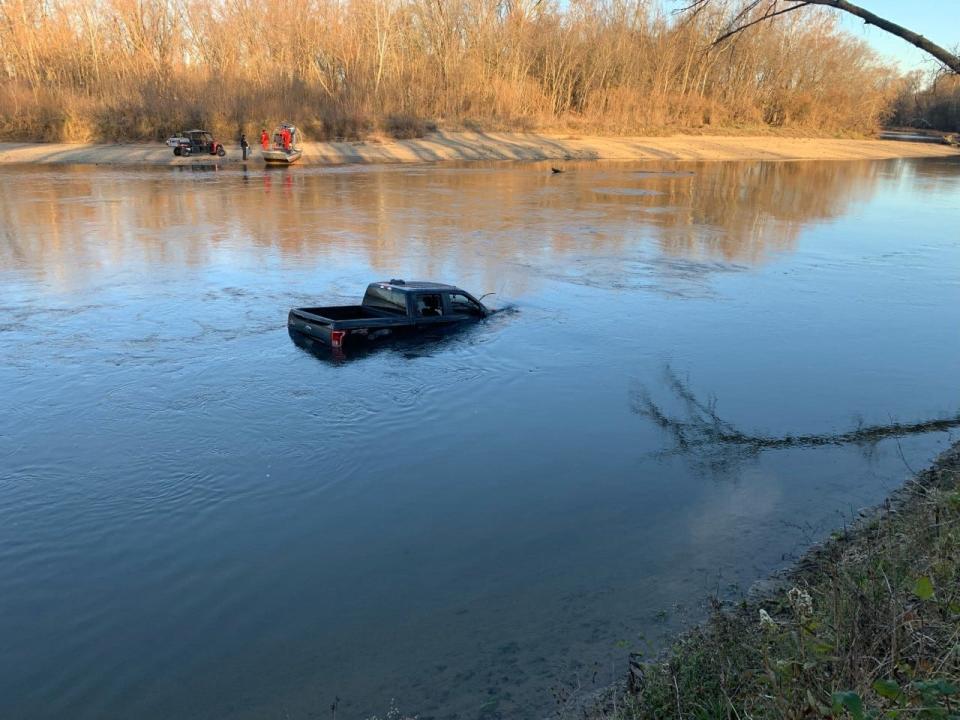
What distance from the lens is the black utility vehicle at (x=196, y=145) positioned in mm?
50156

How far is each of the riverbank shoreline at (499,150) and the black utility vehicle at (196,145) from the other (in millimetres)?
646

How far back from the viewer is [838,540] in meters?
8.27

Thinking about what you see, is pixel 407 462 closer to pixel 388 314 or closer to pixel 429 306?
pixel 388 314

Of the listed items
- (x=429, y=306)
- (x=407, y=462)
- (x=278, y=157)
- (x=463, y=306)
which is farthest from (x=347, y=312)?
(x=278, y=157)

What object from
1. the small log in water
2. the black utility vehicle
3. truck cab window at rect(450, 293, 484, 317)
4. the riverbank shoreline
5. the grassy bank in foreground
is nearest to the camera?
the grassy bank in foreground

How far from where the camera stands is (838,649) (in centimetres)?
470

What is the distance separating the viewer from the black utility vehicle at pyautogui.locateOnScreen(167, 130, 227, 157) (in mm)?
50156

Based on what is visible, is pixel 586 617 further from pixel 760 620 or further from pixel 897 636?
pixel 897 636

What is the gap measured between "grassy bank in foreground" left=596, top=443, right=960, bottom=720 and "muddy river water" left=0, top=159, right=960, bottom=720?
76 cm

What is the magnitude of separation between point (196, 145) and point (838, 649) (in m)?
52.8

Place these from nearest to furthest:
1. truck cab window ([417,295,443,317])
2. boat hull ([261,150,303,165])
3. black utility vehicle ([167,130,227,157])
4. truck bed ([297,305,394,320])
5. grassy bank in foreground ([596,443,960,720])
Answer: grassy bank in foreground ([596,443,960,720]) < truck bed ([297,305,394,320]) < truck cab window ([417,295,443,317]) < boat hull ([261,150,303,165]) < black utility vehicle ([167,130,227,157])

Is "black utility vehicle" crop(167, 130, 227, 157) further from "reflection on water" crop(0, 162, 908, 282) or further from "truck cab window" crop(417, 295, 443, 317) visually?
"truck cab window" crop(417, 295, 443, 317)

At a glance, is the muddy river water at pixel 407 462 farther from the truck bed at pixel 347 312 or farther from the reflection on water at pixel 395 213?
the truck bed at pixel 347 312

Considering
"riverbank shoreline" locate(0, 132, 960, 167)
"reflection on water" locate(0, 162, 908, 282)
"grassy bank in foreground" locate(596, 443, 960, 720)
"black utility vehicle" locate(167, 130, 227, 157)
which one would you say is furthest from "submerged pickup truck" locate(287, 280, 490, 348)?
"black utility vehicle" locate(167, 130, 227, 157)
